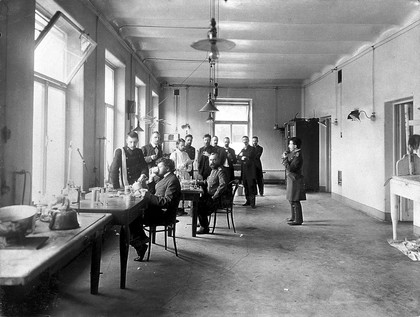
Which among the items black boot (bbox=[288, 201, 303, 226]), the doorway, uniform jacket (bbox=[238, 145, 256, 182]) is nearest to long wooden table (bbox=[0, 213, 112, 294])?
black boot (bbox=[288, 201, 303, 226])

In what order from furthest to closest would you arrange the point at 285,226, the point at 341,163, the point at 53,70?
the point at 341,163, the point at 285,226, the point at 53,70

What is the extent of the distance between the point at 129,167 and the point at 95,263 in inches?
97.7

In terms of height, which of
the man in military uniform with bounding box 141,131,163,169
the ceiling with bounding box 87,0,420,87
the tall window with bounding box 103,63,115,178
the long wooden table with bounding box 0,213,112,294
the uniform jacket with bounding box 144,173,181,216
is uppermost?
the ceiling with bounding box 87,0,420,87

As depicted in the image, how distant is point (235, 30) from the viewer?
7.32 metres

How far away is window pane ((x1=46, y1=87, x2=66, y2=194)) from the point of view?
5.04 metres

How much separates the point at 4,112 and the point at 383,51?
7.09 metres

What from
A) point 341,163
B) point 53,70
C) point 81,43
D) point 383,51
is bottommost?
point 341,163

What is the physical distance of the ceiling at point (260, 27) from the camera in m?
5.91

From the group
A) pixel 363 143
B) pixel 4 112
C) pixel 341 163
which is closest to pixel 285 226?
pixel 363 143

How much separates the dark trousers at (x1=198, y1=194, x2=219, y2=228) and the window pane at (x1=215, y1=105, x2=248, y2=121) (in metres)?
8.13

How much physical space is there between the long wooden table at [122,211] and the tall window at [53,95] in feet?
3.62

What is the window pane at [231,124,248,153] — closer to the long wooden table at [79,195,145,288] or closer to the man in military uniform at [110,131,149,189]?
the man in military uniform at [110,131,149,189]

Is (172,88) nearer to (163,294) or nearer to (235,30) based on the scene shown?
(235,30)

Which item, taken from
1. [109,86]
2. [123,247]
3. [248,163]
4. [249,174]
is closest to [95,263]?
[123,247]
